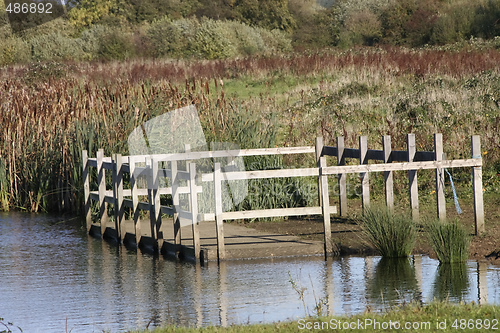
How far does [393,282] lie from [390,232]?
1.37m

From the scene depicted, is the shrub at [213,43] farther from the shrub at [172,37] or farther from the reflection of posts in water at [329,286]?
the reflection of posts in water at [329,286]

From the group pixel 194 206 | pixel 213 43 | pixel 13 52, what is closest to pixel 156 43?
pixel 213 43

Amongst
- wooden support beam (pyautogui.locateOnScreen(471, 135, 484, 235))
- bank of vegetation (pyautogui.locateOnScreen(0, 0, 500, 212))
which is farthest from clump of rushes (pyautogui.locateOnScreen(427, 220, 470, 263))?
bank of vegetation (pyautogui.locateOnScreen(0, 0, 500, 212))

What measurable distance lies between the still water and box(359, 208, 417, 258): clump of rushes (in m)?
0.19

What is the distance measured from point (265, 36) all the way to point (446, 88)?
1275 inches

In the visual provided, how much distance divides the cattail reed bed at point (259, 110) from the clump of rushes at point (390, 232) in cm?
473

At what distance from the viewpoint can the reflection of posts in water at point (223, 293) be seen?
26.4 ft

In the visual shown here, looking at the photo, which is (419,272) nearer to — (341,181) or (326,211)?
(326,211)

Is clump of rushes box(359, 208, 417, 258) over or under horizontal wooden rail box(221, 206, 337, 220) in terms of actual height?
under

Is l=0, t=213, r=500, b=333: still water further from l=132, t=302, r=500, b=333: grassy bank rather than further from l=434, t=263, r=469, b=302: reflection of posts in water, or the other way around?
l=132, t=302, r=500, b=333: grassy bank

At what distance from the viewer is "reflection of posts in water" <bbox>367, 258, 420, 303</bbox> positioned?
8844 mm

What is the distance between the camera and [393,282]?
9586 mm

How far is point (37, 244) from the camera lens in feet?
43.7

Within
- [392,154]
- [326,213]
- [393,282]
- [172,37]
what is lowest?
[393,282]
